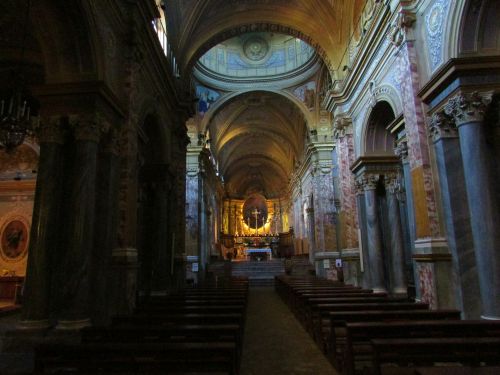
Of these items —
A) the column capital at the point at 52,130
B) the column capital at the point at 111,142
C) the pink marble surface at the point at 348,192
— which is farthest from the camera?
the pink marble surface at the point at 348,192

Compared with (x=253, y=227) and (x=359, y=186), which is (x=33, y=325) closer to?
(x=359, y=186)

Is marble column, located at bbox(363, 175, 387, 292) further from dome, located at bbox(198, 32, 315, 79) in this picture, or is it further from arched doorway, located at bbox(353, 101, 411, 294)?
dome, located at bbox(198, 32, 315, 79)

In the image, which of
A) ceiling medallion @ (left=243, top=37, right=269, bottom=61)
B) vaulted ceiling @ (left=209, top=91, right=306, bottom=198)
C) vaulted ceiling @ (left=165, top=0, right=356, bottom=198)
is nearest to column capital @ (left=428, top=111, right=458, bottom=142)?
vaulted ceiling @ (left=165, top=0, right=356, bottom=198)

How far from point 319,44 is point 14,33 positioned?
10291 mm

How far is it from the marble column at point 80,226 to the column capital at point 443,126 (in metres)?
6.17

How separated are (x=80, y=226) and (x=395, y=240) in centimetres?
814

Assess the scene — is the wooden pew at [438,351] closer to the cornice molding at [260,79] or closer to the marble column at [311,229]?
the cornice molding at [260,79]

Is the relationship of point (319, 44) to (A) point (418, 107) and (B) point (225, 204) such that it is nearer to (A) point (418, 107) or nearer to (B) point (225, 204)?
(A) point (418, 107)

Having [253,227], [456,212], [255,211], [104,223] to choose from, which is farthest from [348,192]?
[253,227]

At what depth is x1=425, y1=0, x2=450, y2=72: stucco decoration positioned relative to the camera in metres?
6.14

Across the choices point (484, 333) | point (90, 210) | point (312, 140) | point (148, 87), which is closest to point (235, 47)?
point (312, 140)

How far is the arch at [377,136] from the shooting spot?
10211 mm

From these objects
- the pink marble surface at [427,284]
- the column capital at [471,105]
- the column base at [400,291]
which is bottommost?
the column base at [400,291]

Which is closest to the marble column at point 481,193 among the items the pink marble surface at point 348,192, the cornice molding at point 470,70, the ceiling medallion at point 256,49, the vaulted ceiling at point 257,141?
the cornice molding at point 470,70
